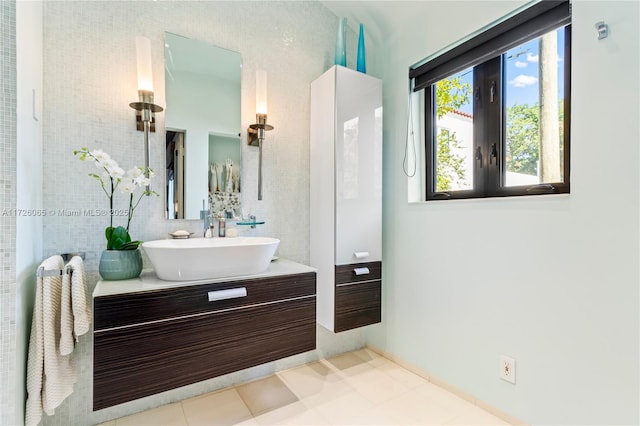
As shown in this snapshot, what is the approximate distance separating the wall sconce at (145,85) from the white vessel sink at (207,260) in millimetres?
505

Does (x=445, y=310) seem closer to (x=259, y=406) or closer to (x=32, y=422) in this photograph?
(x=259, y=406)

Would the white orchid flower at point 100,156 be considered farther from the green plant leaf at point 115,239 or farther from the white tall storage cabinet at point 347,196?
the white tall storage cabinet at point 347,196

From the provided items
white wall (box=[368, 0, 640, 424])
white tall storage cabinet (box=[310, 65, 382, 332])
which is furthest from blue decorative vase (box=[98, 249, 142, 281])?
white wall (box=[368, 0, 640, 424])

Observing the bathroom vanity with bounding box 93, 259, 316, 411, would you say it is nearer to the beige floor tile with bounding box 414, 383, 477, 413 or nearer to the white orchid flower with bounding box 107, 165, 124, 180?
the white orchid flower with bounding box 107, 165, 124, 180

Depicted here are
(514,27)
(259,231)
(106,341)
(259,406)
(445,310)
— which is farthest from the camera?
(259,231)

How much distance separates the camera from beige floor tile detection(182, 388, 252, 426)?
1569mm

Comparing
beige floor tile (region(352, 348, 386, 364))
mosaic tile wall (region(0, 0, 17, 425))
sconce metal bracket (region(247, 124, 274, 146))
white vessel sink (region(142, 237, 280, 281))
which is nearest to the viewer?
mosaic tile wall (region(0, 0, 17, 425))

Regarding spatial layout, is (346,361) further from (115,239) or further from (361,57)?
(361,57)

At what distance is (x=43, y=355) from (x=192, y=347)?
0.52m

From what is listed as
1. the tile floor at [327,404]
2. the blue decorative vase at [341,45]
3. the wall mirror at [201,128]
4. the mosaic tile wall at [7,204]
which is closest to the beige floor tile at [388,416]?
the tile floor at [327,404]

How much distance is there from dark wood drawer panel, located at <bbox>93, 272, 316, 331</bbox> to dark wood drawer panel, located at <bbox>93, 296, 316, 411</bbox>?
34 millimetres

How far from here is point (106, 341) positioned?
1115 millimetres

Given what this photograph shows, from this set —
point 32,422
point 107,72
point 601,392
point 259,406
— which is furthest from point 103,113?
point 601,392

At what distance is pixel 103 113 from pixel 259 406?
5.77 ft
